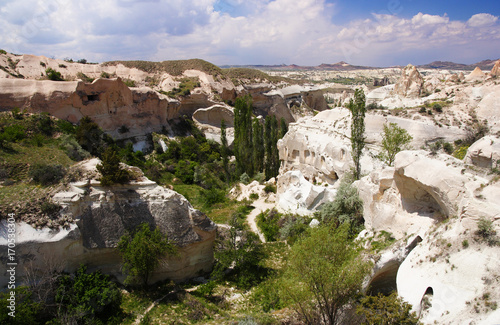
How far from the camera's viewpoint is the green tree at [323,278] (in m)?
9.24

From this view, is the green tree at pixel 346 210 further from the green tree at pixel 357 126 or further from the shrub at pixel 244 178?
the shrub at pixel 244 178

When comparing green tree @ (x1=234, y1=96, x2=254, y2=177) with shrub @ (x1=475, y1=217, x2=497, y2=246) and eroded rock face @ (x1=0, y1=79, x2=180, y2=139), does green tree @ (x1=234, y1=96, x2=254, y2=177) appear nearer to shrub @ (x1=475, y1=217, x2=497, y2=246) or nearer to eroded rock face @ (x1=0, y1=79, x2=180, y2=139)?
eroded rock face @ (x1=0, y1=79, x2=180, y2=139)

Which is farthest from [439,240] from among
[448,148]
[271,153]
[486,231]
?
[271,153]

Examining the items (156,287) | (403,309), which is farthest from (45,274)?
(403,309)

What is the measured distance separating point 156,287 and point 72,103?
2693 centimetres

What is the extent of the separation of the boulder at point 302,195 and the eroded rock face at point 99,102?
945 inches

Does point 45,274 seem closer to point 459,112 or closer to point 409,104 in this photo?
point 459,112

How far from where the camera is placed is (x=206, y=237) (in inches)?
591

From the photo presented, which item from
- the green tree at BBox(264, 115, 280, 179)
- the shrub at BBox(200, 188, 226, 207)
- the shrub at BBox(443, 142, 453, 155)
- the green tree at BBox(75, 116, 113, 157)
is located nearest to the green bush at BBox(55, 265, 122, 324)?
the shrub at BBox(200, 188, 226, 207)

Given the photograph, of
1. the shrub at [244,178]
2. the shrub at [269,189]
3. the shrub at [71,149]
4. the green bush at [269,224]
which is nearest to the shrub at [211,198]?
the shrub at [269,189]

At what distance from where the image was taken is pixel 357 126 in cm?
2045

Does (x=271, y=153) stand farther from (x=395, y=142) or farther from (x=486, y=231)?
(x=486, y=231)

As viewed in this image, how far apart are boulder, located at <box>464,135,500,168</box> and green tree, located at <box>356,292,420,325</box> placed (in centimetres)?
729

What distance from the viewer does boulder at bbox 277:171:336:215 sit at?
20547 millimetres
